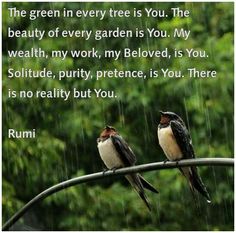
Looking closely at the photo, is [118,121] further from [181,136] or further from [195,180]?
[195,180]

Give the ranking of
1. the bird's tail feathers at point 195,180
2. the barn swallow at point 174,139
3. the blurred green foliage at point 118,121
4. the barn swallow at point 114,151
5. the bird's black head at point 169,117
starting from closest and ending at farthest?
1. the bird's tail feathers at point 195,180
2. the barn swallow at point 174,139
3. the bird's black head at point 169,117
4. the barn swallow at point 114,151
5. the blurred green foliage at point 118,121

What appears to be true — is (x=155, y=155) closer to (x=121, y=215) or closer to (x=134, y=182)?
(x=121, y=215)

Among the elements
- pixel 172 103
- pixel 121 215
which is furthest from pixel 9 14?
pixel 121 215

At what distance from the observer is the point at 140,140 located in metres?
6.68

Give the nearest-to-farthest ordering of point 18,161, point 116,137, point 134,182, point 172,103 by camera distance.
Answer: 1. point 134,182
2. point 116,137
3. point 18,161
4. point 172,103

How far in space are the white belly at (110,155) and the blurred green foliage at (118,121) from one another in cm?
189

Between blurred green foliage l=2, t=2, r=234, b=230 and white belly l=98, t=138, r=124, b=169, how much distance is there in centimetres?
189

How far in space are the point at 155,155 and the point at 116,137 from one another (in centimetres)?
259

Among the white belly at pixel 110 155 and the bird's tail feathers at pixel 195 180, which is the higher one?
the white belly at pixel 110 155

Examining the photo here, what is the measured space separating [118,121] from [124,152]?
8.17ft

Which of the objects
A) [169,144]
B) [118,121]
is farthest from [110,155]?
[118,121]

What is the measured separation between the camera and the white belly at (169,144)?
3807 millimetres

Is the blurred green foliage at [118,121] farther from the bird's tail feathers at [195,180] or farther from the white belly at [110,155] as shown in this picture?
the bird's tail feathers at [195,180]

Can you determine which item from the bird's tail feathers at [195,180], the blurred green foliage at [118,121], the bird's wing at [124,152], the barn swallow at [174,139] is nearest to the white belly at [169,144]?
the barn swallow at [174,139]
